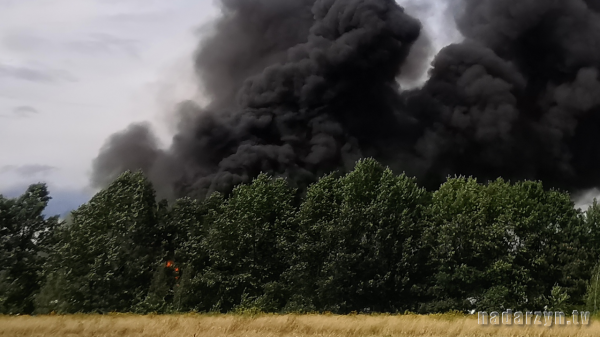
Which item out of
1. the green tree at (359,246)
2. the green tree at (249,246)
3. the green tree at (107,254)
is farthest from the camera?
the green tree at (249,246)

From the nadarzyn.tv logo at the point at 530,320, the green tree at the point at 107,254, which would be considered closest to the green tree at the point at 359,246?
the green tree at the point at 107,254

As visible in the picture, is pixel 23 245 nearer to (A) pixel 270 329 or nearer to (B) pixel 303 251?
(B) pixel 303 251

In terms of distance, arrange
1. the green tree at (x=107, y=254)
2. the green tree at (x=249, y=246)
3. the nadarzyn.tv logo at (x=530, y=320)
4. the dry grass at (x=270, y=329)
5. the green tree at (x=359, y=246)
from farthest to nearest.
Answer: the green tree at (x=249, y=246), the green tree at (x=359, y=246), the green tree at (x=107, y=254), the nadarzyn.tv logo at (x=530, y=320), the dry grass at (x=270, y=329)

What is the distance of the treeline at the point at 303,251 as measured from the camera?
3412cm

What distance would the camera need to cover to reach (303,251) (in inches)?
1406

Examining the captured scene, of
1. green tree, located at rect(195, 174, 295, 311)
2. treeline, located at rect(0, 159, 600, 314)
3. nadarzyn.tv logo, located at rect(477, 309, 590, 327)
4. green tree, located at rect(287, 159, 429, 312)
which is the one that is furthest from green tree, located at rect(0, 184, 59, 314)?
nadarzyn.tv logo, located at rect(477, 309, 590, 327)

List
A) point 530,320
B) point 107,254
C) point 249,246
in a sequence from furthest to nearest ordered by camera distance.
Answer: point 249,246
point 107,254
point 530,320

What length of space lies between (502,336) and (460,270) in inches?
919

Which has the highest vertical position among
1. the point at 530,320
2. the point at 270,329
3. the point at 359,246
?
the point at 359,246

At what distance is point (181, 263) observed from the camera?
37.4 meters

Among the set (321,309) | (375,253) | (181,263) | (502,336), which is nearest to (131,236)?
(181,263)

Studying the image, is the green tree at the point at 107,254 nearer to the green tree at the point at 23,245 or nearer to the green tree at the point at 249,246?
the green tree at the point at 23,245

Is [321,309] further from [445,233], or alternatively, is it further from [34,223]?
[34,223]

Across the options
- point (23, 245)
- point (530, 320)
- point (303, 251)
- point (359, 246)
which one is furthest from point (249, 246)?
point (530, 320)
